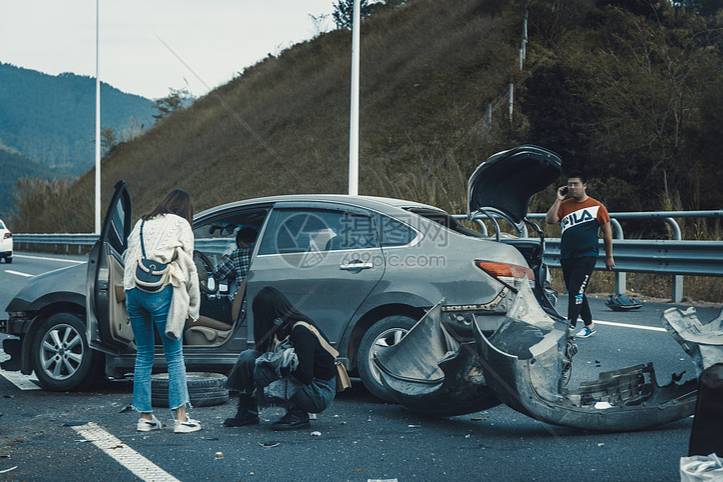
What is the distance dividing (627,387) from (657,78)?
21.6 metres

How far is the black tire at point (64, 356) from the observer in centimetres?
821

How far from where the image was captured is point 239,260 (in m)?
8.30

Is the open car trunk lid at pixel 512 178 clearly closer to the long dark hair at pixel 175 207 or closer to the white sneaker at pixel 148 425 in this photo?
the long dark hair at pixel 175 207

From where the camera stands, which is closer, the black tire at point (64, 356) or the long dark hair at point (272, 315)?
the long dark hair at point (272, 315)

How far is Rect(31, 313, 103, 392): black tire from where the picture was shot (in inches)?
323

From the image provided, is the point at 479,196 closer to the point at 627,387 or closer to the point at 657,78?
the point at 627,387

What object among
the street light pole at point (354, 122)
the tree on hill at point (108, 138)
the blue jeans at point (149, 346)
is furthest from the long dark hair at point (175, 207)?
the tree on hill at point (108, 138)

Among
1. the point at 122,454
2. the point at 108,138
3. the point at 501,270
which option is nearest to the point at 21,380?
the point at 122,454

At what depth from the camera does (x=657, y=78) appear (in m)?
26.9

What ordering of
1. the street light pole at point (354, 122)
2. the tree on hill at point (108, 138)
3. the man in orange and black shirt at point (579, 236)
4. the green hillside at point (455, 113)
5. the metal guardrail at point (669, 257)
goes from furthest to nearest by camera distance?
the tree on hill at point (108, 138) < the green hillside at point (455, 113) < the street light pole at point (354, 122) < the metal guardrail at point (669, 257) < the man in orange and black shirt at point (579, 236)

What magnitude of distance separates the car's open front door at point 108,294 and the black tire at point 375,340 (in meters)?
1.80

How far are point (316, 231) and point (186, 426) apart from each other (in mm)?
1973

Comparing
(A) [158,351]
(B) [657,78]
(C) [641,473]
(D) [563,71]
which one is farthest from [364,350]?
(D) [563,71]

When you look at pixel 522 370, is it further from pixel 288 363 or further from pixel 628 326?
pixel 628 326
